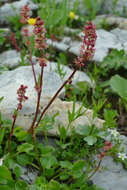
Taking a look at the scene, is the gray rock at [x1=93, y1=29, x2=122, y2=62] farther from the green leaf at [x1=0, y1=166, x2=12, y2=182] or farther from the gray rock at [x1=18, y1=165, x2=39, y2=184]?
the green leaf at [x1=0, y1=166, x2=12, y2=182]

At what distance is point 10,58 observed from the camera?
4.28m

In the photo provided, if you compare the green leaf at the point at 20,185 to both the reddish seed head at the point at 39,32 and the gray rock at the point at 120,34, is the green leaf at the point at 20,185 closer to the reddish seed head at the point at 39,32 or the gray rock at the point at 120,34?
the reddish seed head at the point at 39,32

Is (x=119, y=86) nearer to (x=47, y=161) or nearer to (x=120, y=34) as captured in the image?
(x=47, y=161)

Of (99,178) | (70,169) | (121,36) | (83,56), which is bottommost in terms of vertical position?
(99,178)

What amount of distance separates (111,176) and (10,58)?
8.75 ft

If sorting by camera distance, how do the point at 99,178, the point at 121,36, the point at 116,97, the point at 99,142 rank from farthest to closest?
1. the point at 121,36
2. the point at 116,97
3. the point at 99,142
4. the point at 99,178

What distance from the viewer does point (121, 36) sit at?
Result: 479 centimetres

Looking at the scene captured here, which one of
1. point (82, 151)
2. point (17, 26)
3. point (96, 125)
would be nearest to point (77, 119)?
point (96, 125)

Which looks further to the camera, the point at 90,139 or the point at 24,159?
the point at 90,139

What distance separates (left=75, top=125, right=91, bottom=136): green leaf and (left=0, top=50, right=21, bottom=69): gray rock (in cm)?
178

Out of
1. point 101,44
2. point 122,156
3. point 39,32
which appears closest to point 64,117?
point 122,156

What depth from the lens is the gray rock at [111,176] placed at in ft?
7.86

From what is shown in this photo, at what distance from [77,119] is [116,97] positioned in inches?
38.8

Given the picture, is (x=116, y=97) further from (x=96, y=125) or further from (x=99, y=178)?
(x=99, y=178)
